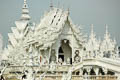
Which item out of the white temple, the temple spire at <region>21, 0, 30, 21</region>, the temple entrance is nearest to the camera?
the white temple

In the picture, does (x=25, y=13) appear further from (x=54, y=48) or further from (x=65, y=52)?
(x=54, y=48)

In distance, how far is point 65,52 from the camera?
45.2 metres

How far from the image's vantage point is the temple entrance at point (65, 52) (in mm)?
44750

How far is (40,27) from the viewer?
1708 inches

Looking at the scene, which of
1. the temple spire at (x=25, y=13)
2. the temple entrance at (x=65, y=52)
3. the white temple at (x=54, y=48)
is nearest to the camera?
the white temple at (x=54, y=48)

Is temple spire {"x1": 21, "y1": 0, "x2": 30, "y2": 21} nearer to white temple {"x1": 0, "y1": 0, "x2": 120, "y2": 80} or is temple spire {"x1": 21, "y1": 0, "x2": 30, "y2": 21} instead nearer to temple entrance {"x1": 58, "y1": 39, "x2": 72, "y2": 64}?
white temple {"x1": 0, "y1": 0, "x2": 120, "y2": 80}

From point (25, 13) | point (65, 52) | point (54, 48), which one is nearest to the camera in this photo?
point (54, 48)

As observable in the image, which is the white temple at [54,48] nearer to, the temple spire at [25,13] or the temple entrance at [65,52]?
the temple entrance at [65,52]

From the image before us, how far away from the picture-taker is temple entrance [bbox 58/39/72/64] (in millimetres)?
44750

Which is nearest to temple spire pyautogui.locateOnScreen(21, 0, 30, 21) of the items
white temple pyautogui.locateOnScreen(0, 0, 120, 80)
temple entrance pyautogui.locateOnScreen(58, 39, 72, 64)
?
white temple pyautogui.locateOnScreen(0, 0, 120, 80)

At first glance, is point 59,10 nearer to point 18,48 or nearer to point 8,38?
point 18,48

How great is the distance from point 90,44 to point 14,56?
316 inches

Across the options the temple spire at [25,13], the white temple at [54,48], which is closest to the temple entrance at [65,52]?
the white temple at [54,48]

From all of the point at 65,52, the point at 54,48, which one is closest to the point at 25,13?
the point at 65,52
